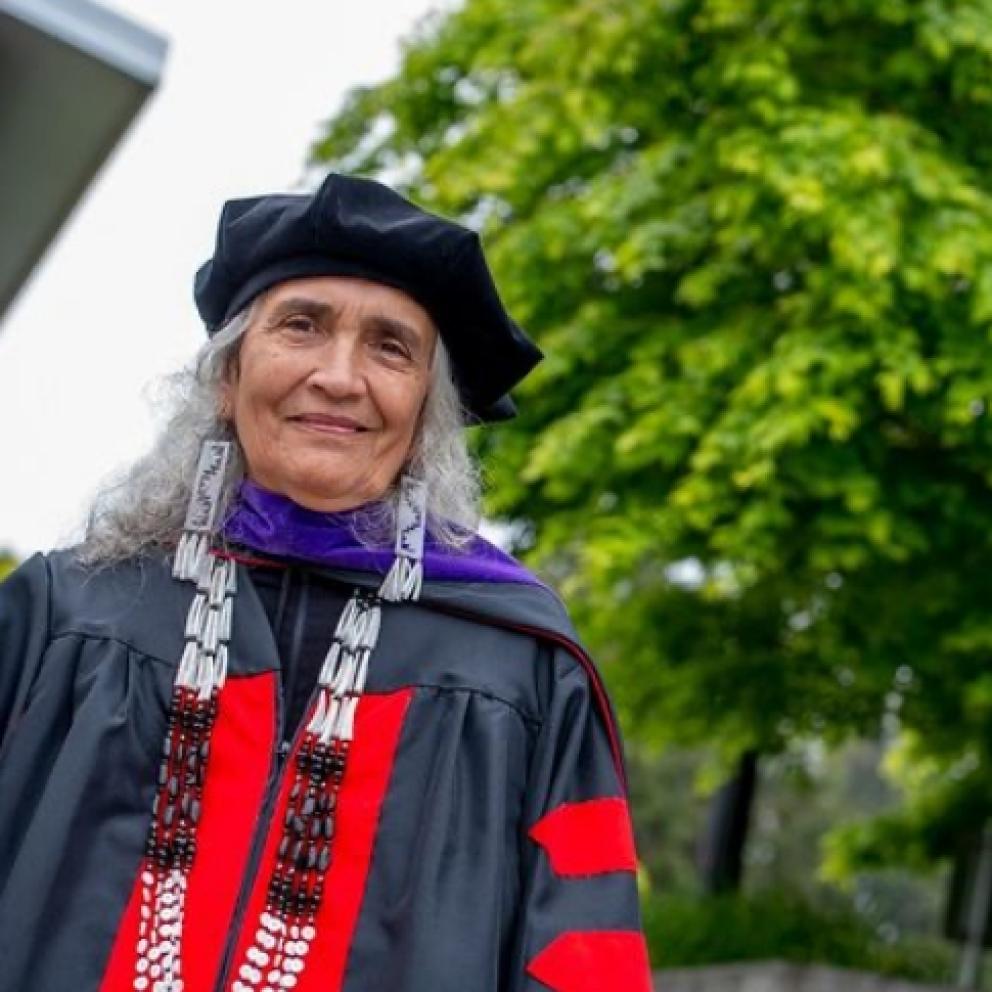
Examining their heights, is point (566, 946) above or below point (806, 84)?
below

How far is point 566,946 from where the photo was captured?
2.76 m

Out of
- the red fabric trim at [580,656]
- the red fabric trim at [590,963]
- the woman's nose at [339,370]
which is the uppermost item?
the woman's nose at [339,370]

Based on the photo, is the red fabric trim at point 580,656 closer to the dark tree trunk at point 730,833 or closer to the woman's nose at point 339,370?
the woman's nose at point 339,370

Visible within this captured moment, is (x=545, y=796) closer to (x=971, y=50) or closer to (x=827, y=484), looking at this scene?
(x=827, y=484)

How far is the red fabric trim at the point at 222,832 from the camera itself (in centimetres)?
268

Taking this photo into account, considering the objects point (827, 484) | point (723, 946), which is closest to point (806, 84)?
point (827, 484)

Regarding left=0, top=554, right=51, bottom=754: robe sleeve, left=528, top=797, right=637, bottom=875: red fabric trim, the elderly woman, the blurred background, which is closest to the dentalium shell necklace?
the elderly woman

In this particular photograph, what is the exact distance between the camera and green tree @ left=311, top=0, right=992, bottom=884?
28.2 ft

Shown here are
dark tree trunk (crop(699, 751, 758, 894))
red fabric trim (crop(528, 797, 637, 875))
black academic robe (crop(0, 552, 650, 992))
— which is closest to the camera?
black academic robe (crop(0, 552, 650, 992))

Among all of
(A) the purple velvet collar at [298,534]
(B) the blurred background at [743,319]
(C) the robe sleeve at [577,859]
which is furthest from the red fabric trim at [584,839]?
(B) the blurred background at [743,319]

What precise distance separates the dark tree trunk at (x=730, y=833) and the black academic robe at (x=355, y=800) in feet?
34.0

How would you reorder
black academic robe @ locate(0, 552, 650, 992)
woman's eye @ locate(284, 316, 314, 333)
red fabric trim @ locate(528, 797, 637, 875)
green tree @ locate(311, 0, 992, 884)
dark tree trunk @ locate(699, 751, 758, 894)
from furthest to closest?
dark tree trunk @ locate(699, 751, 758, 894) → green tree @ locate(311, 0, 992, 884) → woman's eye @ locate(284, 316, 314, 333) → red fabric trim @ locate(528, 797, 637, 875) → black academic robe @ locate(0, 552, 650, 992)

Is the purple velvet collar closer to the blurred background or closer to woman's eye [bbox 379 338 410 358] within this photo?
woman's eye [bbox 379 338 410 358]

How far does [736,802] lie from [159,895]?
35.7ft
